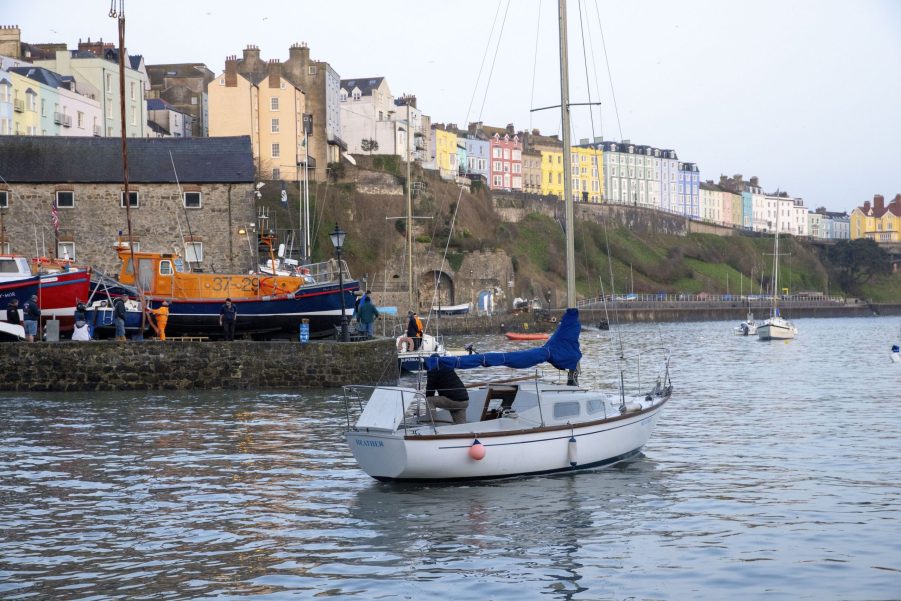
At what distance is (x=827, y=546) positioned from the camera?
1232 cm

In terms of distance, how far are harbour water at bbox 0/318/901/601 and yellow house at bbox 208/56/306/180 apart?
185 ft

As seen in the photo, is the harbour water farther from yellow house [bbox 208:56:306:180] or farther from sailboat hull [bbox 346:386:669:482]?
yellow house [bbox 208:56:306:180]

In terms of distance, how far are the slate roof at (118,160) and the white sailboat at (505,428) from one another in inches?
1292

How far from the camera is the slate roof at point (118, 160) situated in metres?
47.8

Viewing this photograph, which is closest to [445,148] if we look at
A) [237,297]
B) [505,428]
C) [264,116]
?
[264,116]

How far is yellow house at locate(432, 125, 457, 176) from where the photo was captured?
419 feet

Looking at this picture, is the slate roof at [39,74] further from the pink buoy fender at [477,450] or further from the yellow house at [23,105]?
the pink buoy fender at [477,450]

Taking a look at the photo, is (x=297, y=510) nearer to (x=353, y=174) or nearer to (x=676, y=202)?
(x=353, y=174)

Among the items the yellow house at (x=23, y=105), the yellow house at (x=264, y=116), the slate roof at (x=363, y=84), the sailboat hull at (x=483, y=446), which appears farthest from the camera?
the slate roof at (x=363, y=84)

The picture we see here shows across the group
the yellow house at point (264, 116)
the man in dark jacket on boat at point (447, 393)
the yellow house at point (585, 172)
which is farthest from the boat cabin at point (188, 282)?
the yellow house at point (585, 172)

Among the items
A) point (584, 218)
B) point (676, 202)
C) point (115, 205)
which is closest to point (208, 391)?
point (115, 205)

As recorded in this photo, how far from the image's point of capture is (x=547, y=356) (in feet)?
57.1

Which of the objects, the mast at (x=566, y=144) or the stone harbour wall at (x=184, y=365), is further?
the stone harbour wall at (x=184, y=365)

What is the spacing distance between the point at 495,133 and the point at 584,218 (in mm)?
26579
